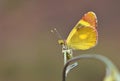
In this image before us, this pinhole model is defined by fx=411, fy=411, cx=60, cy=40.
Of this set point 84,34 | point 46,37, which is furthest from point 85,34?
point 46,37

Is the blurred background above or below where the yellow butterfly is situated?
below

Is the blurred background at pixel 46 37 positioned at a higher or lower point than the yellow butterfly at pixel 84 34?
lower

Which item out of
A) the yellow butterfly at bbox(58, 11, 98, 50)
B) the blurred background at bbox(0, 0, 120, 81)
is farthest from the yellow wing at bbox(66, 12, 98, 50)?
the blurred background at bbox(0, 0, 120, 81)

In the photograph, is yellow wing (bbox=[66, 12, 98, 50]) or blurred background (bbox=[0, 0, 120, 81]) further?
blurred background (bbox=[0, 0, 120, 81])

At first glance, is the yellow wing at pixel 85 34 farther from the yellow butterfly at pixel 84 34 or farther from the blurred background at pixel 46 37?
the blurred background at pixel 46 37

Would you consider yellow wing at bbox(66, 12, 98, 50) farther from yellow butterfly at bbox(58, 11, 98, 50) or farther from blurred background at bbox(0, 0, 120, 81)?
blurred background at bbox(0, 0, 120, 81)

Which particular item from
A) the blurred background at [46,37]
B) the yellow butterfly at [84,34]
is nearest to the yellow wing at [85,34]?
the yellow butterfly at [84,34]
